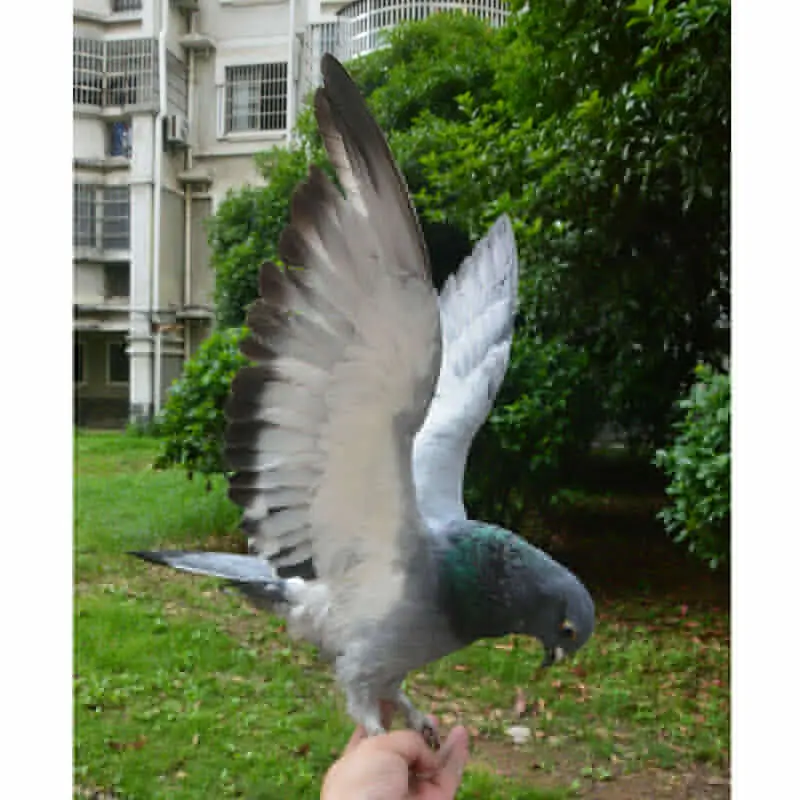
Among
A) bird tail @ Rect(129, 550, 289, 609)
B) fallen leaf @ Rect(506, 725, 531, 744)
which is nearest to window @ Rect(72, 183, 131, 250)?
bird tail @ Rect(129, 550, 289, 609)

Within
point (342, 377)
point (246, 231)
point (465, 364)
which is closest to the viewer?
point (342, 377)

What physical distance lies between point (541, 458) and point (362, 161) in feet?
2.62

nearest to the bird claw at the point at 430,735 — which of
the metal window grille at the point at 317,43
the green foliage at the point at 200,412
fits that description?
the green foliage at the point at 200,412

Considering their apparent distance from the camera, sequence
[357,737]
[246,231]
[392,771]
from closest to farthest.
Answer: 1. [392,771]
2. [357,737]
3. [246,231]

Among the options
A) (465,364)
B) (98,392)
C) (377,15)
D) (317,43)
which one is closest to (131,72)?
(317,43)

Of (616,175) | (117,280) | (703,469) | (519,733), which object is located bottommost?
(519,733)

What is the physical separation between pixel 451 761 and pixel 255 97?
3.46 feet

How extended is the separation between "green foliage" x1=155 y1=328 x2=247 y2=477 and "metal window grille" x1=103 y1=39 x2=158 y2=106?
430 millimetres

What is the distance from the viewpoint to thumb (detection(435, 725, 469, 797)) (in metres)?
0.92

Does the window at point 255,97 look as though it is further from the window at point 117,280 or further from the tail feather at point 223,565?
the tail feather at point 223,565

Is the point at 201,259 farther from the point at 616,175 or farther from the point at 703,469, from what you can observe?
the point at 703,469

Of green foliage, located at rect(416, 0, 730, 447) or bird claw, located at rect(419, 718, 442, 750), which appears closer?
bird claw, located at rect(419, 718, 442, 750)

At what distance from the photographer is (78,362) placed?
1.30m

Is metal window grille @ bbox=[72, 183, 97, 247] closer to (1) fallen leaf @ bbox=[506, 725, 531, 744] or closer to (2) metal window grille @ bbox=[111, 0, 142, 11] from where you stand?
(2) metal window grille @ bbox=[111, 0, 142, 11]
